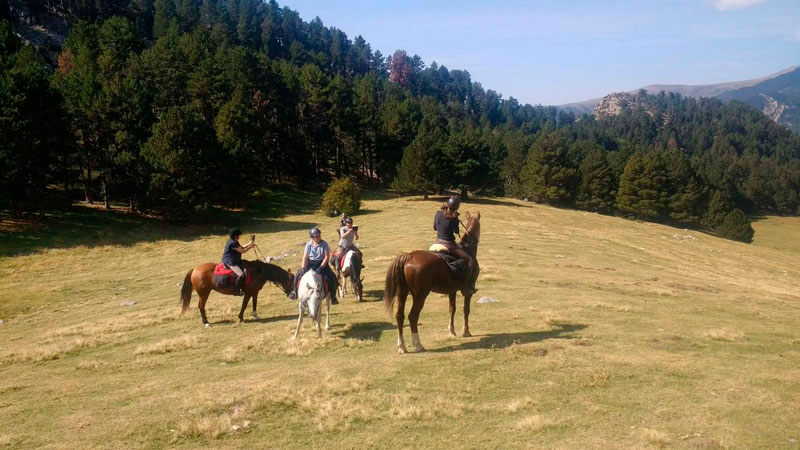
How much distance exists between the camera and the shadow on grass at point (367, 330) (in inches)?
532

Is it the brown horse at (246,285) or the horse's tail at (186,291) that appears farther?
the horse's tail at (186,291)

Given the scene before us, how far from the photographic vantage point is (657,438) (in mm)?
7137

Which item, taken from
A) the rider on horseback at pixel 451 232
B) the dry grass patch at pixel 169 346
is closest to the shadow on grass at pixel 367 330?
the rider on horseback at pixel 451 232

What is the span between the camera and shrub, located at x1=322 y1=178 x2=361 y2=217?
2160 inches

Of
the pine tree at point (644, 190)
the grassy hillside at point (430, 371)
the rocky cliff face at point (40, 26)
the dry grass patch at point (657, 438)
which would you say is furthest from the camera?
the rocky cliff face at point (40, 26)

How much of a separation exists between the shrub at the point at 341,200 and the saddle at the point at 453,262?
1702 inches

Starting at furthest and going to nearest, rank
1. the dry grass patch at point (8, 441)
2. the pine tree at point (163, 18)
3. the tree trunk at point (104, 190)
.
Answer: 1. the pine tree at point (163, 18)
2. the tree trunk at point (104, 190)
3. the dry grass patch at point (8, 441)

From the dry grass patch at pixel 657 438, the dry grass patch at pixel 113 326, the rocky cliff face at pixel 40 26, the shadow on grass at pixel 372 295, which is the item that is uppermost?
the rocky cliff face at pixel 40 26

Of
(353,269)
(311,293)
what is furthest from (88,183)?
(311,293)

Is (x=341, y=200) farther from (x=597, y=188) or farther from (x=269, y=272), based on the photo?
(x=597, y=188)

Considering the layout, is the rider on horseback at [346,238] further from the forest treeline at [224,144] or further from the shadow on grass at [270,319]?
the forest treeline at [224,144]

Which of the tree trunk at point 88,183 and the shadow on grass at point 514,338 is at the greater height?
the tree trunk at point 88,183

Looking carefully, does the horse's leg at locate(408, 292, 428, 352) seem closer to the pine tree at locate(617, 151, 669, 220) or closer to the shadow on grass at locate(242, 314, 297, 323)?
the shadow on grass at locate(242, 314, 297, 323)

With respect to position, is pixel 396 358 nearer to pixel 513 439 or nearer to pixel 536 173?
pixel 513 439
